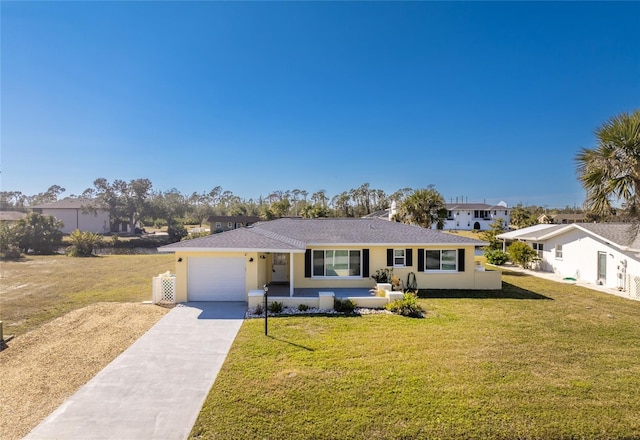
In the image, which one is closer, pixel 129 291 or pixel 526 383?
pixel 526 383

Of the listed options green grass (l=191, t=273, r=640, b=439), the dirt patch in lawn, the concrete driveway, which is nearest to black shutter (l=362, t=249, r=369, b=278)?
green grass (l=191, t=273, r=640, b=439)

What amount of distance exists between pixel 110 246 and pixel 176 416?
1774 inches

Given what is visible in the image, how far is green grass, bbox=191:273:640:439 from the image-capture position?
5078mm

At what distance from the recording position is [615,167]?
27.2ft

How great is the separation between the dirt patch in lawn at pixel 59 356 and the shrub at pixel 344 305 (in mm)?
6555

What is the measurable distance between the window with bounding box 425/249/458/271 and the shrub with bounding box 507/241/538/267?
9.92 meters

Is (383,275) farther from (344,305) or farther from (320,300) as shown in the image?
(320,300)

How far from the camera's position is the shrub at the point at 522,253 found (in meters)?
22.0

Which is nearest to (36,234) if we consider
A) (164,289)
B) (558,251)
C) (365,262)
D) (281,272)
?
(164,289)

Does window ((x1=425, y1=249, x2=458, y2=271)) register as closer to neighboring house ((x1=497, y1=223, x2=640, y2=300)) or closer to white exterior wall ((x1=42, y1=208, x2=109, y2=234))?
neighboring house ((x1=497, y1=223, x2=640, y2=300))

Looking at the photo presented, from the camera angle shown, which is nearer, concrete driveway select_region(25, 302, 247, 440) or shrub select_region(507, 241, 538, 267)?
concrete driveway select_region(25, 302, 247, 440)

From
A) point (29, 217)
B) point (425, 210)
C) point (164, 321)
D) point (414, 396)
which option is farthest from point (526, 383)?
point (29, 217)

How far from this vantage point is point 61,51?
14.1m

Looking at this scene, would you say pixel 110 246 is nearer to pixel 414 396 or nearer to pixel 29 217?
pixel 29 217
